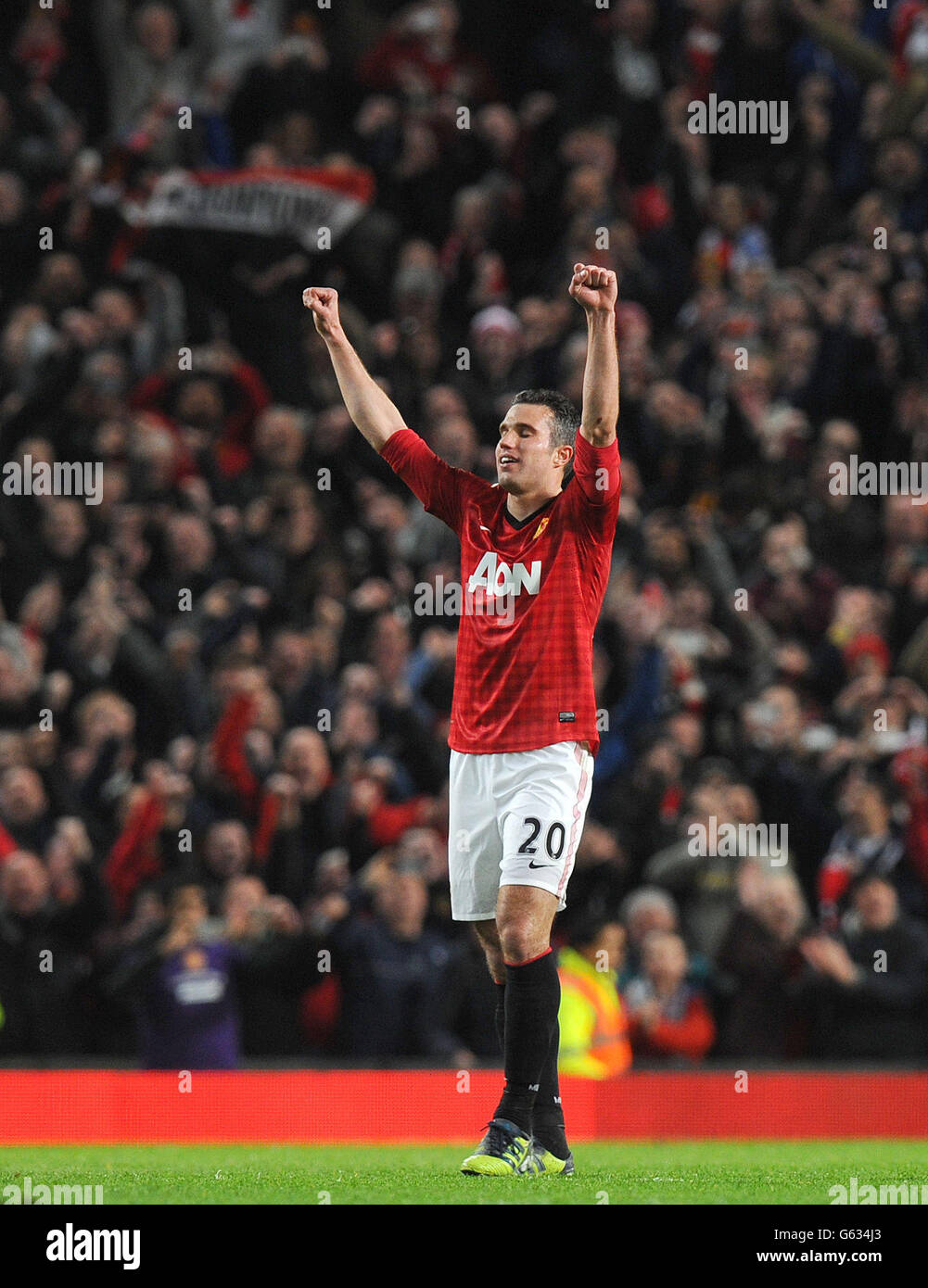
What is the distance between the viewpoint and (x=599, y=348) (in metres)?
6.22

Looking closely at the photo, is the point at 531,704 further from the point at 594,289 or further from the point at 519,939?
the point at 594,289

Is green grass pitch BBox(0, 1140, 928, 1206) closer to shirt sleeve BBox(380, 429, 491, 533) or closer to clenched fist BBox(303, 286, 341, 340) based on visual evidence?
shirt sleeve BBox(380, 429, 491, 533)

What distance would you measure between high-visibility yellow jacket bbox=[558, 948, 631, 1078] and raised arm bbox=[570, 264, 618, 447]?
5.31 meters

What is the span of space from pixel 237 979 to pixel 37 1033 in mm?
1130

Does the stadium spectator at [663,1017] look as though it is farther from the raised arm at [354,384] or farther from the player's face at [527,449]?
the player's face at [527,449]

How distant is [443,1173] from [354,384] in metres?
2.77

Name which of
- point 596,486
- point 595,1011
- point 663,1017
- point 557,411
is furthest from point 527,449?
point 663,1017

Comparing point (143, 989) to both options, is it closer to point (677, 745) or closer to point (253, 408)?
point (677, 745)

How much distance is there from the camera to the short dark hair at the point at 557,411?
263 inches

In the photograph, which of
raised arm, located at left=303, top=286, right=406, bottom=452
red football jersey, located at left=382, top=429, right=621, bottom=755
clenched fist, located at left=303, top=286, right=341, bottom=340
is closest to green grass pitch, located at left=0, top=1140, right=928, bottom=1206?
red football jersey, located at left=382, top=429, right=621, bottom=755

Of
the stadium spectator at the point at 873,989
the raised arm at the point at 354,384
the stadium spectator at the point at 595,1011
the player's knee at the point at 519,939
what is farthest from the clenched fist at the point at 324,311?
the stadium spectator at the point at 873,989

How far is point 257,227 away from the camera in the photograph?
15.1 meters

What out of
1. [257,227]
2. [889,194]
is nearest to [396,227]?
[257,227]

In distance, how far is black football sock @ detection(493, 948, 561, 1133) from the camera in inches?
248
